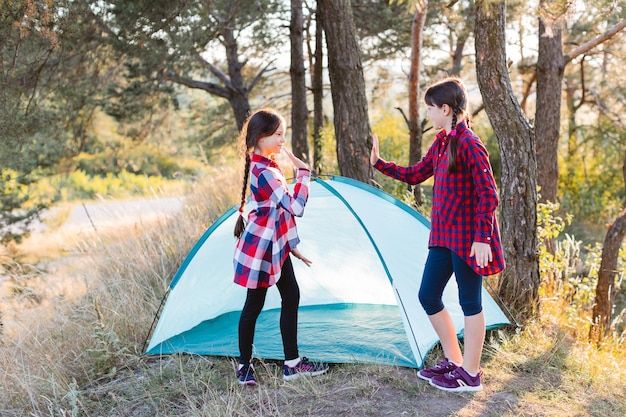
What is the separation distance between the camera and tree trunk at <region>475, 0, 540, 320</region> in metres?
3.76

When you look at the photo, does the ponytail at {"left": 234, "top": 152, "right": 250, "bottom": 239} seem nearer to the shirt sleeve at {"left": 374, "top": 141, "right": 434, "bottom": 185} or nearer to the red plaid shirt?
the shirt sleeve at {"left": 374, "top": 141, "right": 434, "bottom": 185}

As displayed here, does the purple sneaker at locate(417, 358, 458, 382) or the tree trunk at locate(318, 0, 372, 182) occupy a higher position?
the tree trunk at locate(318, 0, 372, 182)

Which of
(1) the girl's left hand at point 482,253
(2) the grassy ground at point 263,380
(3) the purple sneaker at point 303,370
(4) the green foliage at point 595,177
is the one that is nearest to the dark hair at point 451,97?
(1) the girl's left hand at point 482,253

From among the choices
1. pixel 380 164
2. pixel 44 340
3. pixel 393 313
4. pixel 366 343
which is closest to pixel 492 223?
pixel 380 164

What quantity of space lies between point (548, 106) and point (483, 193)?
539cm

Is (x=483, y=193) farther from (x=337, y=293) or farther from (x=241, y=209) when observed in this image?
(x=337, y=293)

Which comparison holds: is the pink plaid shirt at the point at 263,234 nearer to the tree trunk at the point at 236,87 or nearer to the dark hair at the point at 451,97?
A: the dark hair at the point at 451,97

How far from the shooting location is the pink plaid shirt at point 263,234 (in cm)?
284

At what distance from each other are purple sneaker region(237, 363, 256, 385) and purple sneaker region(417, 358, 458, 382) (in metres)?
0.85

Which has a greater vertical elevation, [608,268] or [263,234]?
[263,234]

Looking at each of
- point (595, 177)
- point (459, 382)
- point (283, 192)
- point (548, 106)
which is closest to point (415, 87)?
point (548, 106)

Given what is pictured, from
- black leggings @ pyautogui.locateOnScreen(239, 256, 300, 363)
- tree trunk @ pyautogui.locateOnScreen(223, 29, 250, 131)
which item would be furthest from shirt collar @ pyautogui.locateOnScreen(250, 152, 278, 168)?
tree trunk @ pyautogui.locateOnScreen(223, 29, 250, 131)

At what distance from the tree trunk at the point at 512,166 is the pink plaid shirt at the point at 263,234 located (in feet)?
5.17

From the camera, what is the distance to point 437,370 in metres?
3.01
